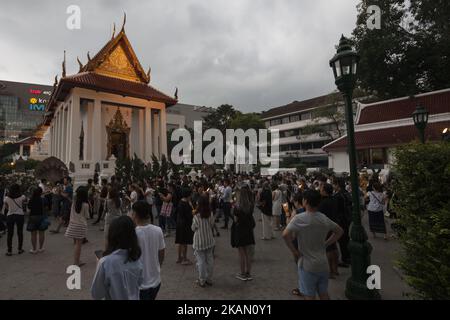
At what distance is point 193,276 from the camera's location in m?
4.99

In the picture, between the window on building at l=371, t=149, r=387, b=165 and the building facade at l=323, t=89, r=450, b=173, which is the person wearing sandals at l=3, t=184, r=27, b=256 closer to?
the building facade at l=323, t=89, r=450, b=173

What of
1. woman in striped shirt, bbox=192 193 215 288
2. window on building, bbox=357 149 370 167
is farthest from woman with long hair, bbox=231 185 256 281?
window on building, bbox=357 149 370 167

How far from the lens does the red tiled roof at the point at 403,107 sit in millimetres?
18297

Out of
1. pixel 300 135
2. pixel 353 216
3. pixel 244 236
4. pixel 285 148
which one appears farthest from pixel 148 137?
pixel 285 148

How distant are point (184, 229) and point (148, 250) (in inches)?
105

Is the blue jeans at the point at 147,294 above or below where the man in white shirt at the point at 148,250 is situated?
below

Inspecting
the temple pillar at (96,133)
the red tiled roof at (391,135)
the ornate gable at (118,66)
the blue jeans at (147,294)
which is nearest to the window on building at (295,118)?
the red tiled roof at (391,135)

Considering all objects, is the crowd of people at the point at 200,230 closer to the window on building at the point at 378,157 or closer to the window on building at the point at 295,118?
the window on building at the point at 378,157

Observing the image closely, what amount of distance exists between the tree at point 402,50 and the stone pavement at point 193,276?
18.4 m

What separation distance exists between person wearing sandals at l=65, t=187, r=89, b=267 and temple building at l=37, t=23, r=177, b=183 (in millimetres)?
15372

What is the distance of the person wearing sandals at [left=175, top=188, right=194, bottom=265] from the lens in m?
5.59

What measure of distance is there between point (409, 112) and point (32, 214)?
23.0m
